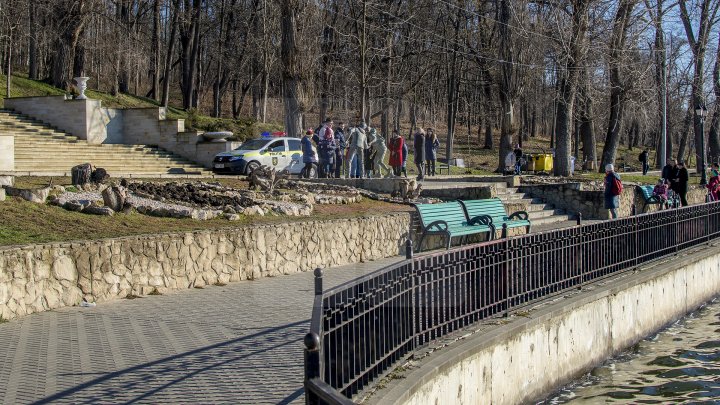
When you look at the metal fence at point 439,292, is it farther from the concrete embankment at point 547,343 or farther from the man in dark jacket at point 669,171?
the man in dark jacket at point 669,171

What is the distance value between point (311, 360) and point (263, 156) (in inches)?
970

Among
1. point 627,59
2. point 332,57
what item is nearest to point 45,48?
→ point 332,57

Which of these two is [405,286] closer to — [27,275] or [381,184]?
[27,275]

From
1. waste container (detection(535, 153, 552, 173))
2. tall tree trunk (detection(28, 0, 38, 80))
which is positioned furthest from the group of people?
tall tree trunk (detection(28, 0, 38, 80))

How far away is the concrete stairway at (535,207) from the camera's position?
22.6 m

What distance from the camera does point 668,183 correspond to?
25906 millimetres

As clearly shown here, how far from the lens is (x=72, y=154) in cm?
2617

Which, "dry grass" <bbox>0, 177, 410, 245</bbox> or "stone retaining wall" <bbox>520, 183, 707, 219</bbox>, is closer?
"dry grass" <bbox>0, 177, 410, 245</bbox>

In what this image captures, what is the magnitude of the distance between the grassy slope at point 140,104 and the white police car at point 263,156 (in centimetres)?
363

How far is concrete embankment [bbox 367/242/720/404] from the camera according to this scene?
770 centimetres

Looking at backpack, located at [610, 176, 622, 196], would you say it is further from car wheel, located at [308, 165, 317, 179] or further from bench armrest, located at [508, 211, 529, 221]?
car wheel, located at [308, 165, 317, 179]

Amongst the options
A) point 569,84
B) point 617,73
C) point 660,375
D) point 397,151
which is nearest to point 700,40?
point 617,73

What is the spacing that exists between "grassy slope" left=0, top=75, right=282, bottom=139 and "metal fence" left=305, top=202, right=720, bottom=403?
22133 mm

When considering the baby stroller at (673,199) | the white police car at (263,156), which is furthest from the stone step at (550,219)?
the white police car at (263,156)
